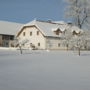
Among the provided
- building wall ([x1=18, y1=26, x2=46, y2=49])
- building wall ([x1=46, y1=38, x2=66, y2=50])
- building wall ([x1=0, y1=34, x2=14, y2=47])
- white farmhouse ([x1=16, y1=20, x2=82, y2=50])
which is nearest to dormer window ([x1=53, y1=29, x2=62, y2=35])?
white farmhouse ([x1=16, y1=20, x2=82, y2=50])

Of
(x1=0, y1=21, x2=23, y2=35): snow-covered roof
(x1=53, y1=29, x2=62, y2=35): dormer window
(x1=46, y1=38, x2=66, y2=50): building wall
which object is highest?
(x1=0, y1=21, x2=23, y2=35): snow-covered roof

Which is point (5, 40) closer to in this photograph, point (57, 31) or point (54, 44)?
point (54, 44)

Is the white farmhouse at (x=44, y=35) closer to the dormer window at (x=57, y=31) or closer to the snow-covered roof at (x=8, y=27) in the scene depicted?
the dormer window at (x=57, y=31)

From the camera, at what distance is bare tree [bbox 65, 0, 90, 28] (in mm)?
48312

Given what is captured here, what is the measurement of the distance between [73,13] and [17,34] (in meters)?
15.6

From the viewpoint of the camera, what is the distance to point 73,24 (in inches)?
1955

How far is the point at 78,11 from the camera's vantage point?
159 feet

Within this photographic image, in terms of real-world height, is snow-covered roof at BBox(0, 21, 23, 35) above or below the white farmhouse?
above

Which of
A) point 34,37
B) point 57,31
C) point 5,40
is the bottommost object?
point 5,40

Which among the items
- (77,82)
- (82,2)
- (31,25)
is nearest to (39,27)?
(31,25)

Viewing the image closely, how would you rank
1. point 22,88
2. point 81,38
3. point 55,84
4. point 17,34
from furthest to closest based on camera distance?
point 17,34
point 81,38
point 55,84
point 22,88

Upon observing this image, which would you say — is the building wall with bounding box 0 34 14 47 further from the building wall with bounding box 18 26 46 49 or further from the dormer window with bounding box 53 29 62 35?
the dormer window with bounding box 53 29 62 35

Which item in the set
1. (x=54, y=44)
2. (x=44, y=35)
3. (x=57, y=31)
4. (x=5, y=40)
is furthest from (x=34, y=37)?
(x=5, y=40)

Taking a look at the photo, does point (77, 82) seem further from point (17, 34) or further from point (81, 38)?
point (17, 34)
